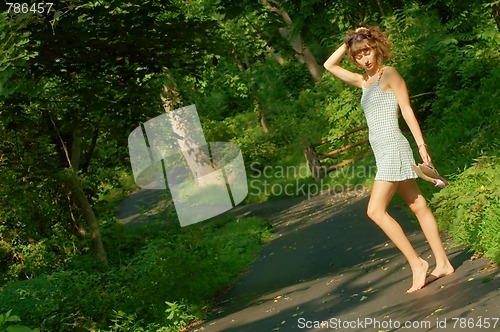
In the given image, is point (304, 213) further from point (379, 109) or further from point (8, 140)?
point (379, 109)

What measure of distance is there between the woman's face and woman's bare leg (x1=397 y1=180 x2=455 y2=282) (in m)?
0.99

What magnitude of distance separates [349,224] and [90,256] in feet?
14.9

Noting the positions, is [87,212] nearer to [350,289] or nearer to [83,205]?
[83,205]

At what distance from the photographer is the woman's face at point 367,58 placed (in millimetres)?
6934

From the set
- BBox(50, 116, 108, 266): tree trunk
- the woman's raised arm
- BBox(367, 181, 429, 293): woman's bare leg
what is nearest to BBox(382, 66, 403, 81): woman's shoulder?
the woman's raised arm

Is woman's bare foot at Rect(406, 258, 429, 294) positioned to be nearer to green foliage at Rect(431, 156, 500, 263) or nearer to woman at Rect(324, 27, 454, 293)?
woman at Rect(324, 27, 454, 293)

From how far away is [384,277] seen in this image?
28.1 ft

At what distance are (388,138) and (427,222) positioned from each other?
2.57 feet

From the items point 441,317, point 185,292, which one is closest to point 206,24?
point 185,292

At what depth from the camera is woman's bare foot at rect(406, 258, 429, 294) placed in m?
7.02

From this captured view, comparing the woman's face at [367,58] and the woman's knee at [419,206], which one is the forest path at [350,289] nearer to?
the woman's knee at [419,206]

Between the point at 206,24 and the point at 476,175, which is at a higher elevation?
the point at 206,24

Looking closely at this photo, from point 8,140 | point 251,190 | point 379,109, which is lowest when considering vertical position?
point 251,190

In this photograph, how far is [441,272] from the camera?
7227 millimetres
